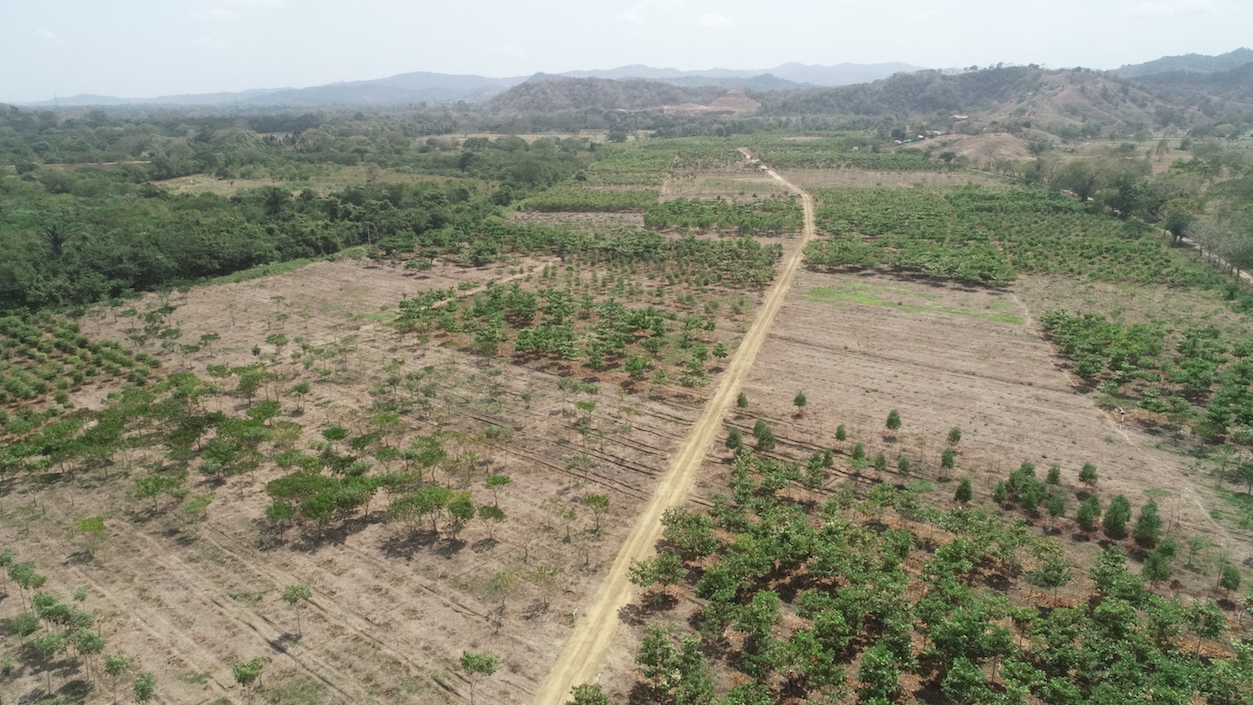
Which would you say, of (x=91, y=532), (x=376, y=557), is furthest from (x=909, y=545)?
(x=91, y=532)

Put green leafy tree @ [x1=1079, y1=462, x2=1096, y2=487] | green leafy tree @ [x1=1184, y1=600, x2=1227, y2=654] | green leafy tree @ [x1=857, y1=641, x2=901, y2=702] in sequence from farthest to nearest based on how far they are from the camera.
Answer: green leafy tree @ [x1=1079, y1=462, x2=1096, y2=487]
green leafy tree @ [x1=1184, y1=600, x2=1227, y2=654]
green leafy tree @ [x1=857, y1=641, x2=901, y2=702]

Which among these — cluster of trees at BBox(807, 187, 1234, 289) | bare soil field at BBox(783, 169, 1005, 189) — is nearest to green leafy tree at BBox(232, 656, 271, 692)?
cluster of trees at BBox(807, 187, 1234, 289)

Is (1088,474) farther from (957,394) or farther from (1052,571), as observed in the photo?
(957,394)

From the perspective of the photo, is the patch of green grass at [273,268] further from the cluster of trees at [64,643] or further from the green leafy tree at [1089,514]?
the green leafy tree at [1089,514]

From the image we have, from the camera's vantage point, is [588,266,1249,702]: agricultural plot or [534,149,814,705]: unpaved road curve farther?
[534,149,814,705]: unpaved road curve

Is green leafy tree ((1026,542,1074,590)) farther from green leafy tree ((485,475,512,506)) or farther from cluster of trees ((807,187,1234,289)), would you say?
cluster of trees ((807,187,1234,289))

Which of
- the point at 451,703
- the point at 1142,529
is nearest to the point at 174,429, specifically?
the point at 451,703
